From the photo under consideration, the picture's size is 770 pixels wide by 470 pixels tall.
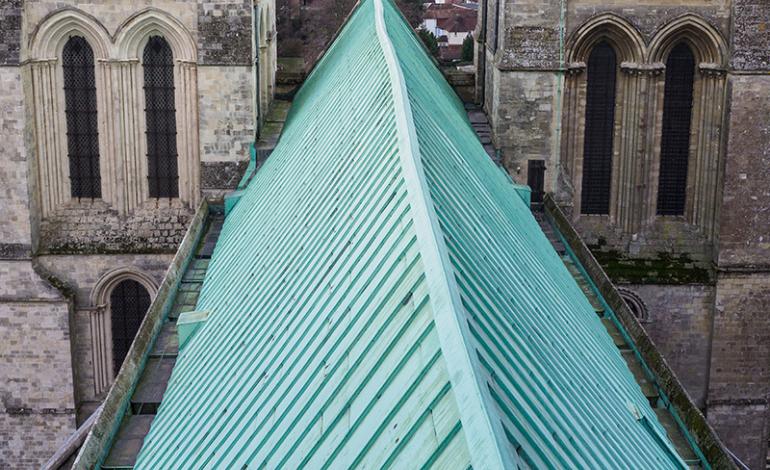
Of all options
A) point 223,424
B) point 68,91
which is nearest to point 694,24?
point 68,91

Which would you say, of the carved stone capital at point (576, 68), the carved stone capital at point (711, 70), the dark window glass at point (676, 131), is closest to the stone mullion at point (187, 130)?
the carved stone capital at point (576, 68)

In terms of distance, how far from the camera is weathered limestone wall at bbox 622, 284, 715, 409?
19312mm

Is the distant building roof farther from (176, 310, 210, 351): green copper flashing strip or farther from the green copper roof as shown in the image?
(176, 310, 210, 351): green copper flashing strip

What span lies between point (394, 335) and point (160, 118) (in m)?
13.3

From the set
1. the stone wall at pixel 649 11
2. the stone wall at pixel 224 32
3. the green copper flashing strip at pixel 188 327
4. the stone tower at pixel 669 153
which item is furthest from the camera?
the stone tower at pixel 669 153

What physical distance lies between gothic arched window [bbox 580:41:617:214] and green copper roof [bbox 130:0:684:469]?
276 inches

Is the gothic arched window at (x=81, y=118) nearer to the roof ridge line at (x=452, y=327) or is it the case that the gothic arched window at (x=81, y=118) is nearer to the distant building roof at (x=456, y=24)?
the roof ridge line at (x=452, y=327)

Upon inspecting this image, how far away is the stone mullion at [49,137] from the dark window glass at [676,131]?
1017 centimetres

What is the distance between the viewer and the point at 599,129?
64.1 ft

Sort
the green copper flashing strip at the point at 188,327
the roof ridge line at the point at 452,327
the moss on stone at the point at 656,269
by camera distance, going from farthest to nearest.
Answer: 1. the moss on stone at the point at 656,269
2. the green copper flashing strip at the point at 188,327
3. the roof ridge line at the point at 452,327

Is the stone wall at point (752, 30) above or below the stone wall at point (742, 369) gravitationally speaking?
above

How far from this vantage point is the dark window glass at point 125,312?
1941cm

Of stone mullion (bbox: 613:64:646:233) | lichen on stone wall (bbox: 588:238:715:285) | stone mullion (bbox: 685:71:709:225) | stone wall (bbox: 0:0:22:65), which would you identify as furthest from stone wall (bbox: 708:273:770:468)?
stone wall (bbox: 0:0:22:65)

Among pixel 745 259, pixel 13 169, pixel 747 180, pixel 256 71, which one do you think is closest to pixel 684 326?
pixel 745 259
